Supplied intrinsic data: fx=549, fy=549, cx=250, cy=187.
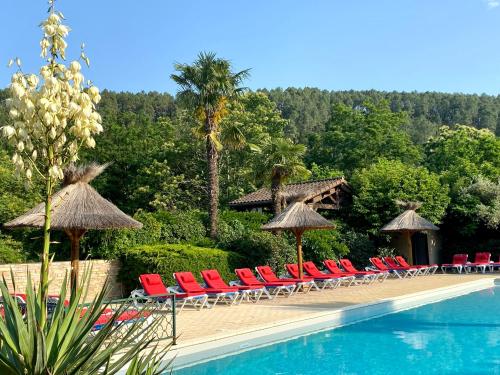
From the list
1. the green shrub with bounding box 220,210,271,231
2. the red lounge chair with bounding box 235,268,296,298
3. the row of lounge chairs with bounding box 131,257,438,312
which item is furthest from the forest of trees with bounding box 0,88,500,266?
the red lounge chair with bounding box 235,268,296,298

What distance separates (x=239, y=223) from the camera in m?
22.0

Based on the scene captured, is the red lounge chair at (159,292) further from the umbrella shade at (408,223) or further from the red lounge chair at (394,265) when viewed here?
the umbrella shade at (408,223)

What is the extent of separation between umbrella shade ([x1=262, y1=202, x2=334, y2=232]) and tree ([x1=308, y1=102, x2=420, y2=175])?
79.6ft

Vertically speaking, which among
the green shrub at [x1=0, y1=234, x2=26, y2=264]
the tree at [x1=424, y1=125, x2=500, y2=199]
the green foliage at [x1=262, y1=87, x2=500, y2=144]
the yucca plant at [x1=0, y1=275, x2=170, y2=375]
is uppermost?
the green foliage at [x1=262, y1=87, x2=500, y2=144]

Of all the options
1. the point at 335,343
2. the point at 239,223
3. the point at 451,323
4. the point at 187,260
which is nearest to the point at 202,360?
the point at 335,343

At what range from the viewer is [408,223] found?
2412 centimetres

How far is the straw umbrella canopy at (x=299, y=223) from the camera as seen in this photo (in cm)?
1802

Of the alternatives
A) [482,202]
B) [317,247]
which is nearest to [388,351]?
[317,247]

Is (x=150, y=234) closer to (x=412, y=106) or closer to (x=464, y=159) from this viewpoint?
(x=464, y=159)

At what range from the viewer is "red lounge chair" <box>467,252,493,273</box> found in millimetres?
24828

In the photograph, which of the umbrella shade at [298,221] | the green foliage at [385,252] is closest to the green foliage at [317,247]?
the green foliage at [385,252]

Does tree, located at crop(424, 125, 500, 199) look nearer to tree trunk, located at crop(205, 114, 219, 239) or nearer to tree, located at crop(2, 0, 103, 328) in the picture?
tree trunk, located at crop(205, 114, 219, 239)

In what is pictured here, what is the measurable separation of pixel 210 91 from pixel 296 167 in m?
4.72

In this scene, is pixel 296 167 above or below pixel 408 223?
above
